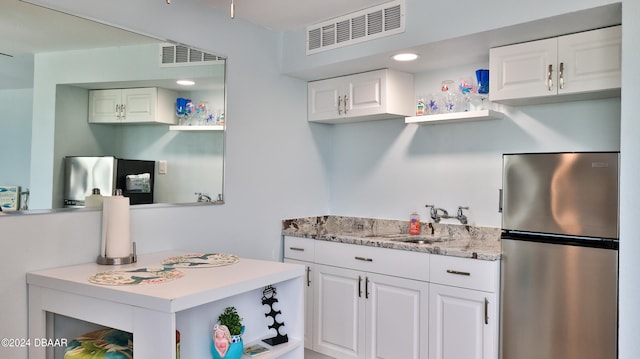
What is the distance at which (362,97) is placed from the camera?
356 centimetres

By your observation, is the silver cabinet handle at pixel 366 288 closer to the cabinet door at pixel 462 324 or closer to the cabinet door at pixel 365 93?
the cabinet door at pixel 462 324

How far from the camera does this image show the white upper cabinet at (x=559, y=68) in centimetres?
246

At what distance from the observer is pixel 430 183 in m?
3.59

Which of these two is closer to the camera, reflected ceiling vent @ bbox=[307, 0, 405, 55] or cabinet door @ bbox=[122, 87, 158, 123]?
cabinet door @ bbox=[122, 87, 158, 123]

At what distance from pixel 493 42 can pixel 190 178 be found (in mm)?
1985

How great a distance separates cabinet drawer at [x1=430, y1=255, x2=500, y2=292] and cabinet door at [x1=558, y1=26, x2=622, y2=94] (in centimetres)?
104

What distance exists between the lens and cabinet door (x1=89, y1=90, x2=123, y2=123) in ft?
8.01

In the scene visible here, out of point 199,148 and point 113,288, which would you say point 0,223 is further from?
point 199,148

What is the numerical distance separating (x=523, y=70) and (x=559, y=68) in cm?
19

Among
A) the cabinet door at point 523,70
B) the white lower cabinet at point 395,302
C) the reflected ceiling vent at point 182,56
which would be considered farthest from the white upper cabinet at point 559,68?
the reflected ceiling vent at point 182,56

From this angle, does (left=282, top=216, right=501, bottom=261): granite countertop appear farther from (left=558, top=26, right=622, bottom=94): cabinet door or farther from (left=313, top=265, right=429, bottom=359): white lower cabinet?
(left=558, top=26, right=622, bottom=94): cabinet door

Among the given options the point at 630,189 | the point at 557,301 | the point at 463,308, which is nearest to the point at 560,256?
the point at 557,301

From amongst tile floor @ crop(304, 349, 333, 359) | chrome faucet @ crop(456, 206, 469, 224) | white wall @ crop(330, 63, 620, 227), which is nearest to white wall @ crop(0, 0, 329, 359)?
white wall @ crop(330, 63, 620, 227)

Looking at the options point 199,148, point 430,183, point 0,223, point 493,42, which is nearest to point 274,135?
point 199,148
